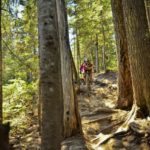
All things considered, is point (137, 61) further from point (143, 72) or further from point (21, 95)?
point (21, 95)

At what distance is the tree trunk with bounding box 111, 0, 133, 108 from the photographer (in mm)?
10805

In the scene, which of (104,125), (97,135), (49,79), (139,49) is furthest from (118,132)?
(49,79)

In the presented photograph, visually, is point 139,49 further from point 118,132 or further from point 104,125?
point 104,125

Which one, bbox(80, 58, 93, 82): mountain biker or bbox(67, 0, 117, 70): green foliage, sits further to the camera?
bbox(67, 0, 117, 70): green foliage

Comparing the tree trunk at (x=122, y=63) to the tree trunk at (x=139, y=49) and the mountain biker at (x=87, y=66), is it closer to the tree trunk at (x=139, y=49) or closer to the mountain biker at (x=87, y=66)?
the tree trunk at (x=139, y=49)

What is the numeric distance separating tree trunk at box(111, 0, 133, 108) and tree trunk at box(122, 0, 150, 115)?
1797 mm

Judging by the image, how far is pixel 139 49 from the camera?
858 centimetres

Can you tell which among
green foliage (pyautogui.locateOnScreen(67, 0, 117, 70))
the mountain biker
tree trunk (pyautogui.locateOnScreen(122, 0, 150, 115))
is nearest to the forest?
tree trunk (pyautogui.locateOnScreen(122, 0, 150, 115))

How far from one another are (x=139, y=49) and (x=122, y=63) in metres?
2.37

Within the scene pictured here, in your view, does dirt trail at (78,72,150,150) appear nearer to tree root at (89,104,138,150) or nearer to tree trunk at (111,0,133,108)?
tree root at (89,104,138,150)

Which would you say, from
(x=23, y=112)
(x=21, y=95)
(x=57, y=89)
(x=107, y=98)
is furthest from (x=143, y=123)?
(x=107, y=98)

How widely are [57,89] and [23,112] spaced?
7135mm

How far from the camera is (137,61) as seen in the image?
28.6 feet

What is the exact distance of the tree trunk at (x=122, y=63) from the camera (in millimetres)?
10805
